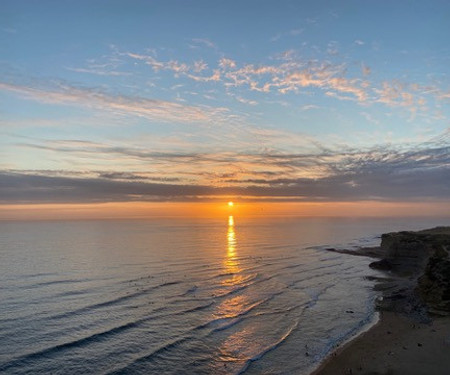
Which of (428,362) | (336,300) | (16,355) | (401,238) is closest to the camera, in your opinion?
(428,362)

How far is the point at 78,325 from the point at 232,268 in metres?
36.7

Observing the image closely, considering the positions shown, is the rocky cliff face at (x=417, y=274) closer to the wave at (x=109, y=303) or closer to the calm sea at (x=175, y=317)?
the calm sea at (x=175, y=317)

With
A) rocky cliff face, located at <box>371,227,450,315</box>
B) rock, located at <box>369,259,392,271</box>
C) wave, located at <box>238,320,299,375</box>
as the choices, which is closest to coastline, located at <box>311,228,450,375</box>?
rocky cliff face, located at <box>371,227,450,315</box>

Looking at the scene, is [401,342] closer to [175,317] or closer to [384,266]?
[175,317]

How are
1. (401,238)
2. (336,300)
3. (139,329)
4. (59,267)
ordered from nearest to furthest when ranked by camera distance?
(139,329)
(336,300)
(59,267)
(401,238)

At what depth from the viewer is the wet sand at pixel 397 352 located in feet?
73.9

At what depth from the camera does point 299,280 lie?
55.0 meters

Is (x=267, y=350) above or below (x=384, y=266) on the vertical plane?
above

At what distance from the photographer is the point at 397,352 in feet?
82.4

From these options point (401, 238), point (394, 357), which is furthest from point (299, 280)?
point (394, 357)

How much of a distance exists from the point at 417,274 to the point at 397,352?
3709 centimetres

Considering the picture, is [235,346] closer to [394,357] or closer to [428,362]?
[394,357]

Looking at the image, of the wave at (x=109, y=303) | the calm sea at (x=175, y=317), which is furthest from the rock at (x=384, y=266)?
the wave at (x=109, y=303)

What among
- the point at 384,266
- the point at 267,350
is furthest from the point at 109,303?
the point at 384,266
